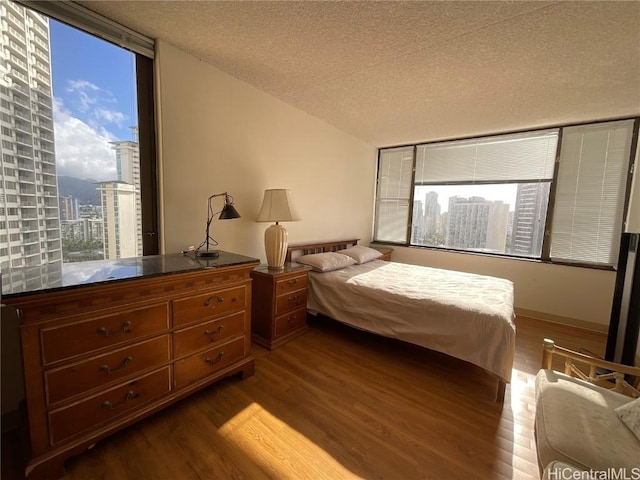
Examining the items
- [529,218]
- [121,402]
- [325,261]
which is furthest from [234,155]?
[529,218]

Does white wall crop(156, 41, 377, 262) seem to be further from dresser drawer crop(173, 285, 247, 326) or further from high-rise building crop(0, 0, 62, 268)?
dresser drawer crop(173, 285, 247, 326)

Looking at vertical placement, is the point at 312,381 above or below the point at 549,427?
below

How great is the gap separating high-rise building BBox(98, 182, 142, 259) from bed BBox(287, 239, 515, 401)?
153 centimetres

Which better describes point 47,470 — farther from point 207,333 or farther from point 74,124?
point 74,124

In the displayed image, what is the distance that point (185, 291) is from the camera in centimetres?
153

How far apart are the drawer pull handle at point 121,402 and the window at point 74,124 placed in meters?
1.03

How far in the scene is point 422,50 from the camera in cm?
187

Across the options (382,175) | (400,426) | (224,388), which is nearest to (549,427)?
(400,426)

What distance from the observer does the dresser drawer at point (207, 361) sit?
5.15ft

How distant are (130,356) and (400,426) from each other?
1558mm

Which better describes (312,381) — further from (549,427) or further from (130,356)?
(549,427)

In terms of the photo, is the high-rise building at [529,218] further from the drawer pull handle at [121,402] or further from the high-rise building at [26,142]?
the high-rise building at [26,142]

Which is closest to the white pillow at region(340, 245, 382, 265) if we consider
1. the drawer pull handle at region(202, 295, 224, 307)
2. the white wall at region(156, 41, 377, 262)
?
the white wall at region(156, 41, 377, 262)

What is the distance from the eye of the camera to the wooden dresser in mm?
1099
